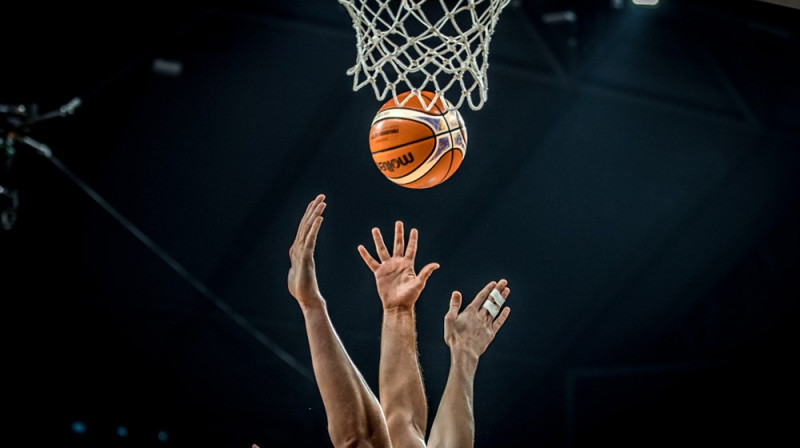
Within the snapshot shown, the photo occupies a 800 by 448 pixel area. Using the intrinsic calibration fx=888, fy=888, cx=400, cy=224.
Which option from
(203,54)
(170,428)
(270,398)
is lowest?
(170,428)

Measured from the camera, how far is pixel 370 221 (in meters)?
7.30

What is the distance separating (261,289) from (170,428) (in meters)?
1.34

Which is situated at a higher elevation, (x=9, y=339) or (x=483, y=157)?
(x=483, y=157)

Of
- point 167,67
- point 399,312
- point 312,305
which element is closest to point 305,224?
point 312,305

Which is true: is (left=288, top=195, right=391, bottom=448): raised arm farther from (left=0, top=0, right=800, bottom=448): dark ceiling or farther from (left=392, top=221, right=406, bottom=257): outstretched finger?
(left=0, top=0, right=800, bottom=448): dark ceiling

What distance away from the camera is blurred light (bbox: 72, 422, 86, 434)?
646 cm

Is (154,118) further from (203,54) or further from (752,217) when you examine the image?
(752,217)

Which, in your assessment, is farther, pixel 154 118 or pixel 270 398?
pixel 270 398

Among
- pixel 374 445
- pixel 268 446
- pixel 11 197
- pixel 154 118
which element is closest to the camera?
pixel 374 445

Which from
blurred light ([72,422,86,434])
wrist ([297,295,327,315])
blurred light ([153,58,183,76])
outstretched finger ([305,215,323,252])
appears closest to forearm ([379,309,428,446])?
wrist ([297,295,327,315])

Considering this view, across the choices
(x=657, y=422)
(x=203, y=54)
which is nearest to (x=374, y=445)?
(x=203, y=54)

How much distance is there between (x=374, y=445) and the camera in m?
2.51

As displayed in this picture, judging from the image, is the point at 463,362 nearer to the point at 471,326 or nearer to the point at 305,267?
the point at 471,326

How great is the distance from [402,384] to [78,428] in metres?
4.34
